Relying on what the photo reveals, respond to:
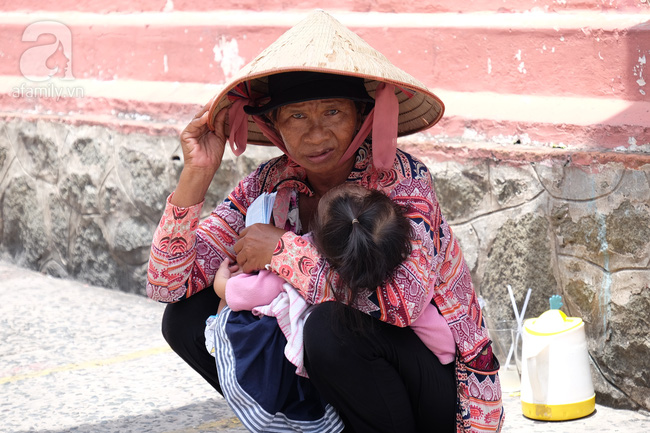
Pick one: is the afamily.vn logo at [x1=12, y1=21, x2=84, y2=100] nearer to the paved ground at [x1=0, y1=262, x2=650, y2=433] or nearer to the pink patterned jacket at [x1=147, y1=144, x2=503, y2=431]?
the paved ground at [x1=0, y1=262, x2=650, y2=433]

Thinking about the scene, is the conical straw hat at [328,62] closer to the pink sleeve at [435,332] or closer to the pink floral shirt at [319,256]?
the pink floral shirt at [319,256]

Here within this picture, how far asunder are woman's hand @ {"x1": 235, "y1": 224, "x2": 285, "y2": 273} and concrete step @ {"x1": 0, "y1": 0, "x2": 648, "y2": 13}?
67.2 inches

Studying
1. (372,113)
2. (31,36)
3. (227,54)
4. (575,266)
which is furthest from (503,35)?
(31,36)

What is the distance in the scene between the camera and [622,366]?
320 centimetres

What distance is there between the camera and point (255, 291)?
246 cm

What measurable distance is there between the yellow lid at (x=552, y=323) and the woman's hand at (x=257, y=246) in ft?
3.94

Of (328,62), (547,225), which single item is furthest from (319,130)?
(547,225)

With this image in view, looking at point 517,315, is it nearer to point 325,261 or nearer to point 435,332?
point 435,332

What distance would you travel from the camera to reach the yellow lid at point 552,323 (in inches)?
126

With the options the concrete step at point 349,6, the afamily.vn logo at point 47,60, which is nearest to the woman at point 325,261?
the concrete step at point 349,6

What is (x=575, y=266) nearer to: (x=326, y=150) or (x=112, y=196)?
(x=326, y=150)

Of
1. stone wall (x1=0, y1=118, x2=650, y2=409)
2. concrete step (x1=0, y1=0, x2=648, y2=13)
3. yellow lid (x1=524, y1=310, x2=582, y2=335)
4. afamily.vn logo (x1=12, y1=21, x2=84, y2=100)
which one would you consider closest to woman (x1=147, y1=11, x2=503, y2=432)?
yellow lid (x1=524, y1=310, x2=582, y2=335)

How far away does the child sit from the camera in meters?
2.26

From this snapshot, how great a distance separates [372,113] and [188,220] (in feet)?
2.04
